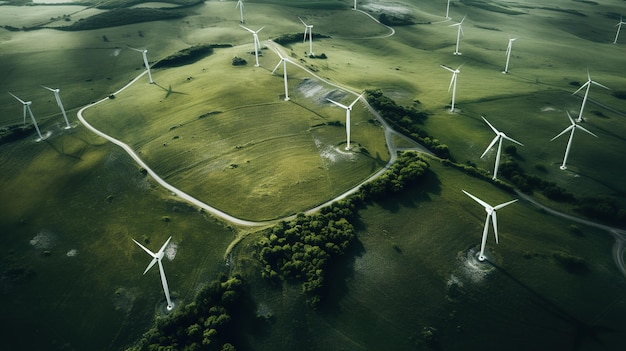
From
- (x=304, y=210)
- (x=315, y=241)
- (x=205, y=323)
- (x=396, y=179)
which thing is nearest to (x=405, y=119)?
(x=396, y=179)

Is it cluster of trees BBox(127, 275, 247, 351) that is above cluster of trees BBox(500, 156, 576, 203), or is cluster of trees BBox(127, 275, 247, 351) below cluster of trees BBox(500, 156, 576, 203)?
below

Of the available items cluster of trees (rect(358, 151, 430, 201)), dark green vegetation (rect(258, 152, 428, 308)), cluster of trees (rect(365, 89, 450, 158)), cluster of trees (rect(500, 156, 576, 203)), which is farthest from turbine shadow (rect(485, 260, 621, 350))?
cluster of trees (rect(365, 89, 450, 158))

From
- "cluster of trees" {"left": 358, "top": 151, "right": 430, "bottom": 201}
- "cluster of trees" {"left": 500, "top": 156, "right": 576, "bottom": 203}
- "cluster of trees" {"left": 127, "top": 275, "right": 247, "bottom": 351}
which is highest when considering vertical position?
"cluster of trees" {"left": 358, "top": 151, "right": 430, "bottom": 201}

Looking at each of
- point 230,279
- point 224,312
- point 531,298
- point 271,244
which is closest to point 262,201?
point 271,244

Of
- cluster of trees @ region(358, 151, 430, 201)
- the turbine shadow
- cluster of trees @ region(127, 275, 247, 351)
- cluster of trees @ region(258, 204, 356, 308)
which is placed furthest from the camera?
cluster of trees @ region(358, 151, 430, 201)

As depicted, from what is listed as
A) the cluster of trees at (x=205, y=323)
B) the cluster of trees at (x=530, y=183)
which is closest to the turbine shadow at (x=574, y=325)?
the cluster of trees at (x=530, y=183)

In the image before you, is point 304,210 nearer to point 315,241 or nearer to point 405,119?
point 315,241

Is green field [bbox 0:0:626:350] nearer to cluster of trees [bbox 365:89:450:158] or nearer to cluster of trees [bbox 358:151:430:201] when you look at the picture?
cluster of trees [bbox 358:151:430:201]
